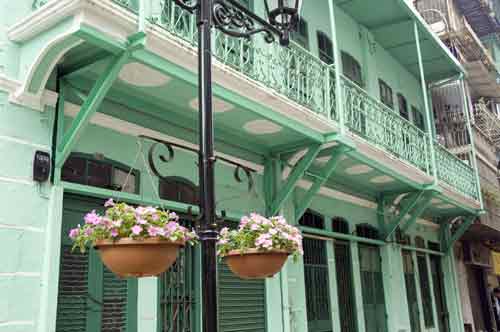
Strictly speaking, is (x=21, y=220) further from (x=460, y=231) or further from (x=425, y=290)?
(x=460, y=231)

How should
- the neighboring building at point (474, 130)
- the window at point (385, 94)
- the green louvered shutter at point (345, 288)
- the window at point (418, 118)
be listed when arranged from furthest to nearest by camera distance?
1. the neighboring building at point (474, 130)
2. the window at point (418, 118)
3. the window at point (385, 94)
4. the green louvered shutter at point (345, 288)

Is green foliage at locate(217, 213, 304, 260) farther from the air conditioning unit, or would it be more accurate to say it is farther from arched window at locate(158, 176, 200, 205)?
the air conditioning unit

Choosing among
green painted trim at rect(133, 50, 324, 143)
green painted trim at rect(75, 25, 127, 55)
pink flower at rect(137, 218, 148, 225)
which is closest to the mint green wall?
green painted trim at rect(75, 25, 127, 55)

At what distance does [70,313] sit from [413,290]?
8.77m

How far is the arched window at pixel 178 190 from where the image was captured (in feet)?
20.0

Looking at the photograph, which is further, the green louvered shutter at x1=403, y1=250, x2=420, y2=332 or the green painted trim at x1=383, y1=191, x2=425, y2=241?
the green louvered shutter at x1=403, y1=250, x2=420, y2=332

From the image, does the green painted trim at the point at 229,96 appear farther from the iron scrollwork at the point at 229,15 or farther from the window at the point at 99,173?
the iron scrollwork at the point at 229,15

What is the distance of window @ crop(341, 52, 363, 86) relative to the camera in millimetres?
10383

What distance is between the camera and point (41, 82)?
4738mm

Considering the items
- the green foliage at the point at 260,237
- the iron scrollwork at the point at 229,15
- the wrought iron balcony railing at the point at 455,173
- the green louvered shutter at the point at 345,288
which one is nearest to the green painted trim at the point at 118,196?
the green foliage at the point at 260,237

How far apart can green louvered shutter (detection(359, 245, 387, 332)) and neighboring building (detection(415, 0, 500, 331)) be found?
13.7 feet

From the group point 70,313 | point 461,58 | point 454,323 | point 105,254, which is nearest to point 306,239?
point 70,313

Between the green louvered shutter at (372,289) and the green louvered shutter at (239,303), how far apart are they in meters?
3.33

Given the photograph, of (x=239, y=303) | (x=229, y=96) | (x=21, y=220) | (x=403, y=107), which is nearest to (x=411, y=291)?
(x=403, y=107)
